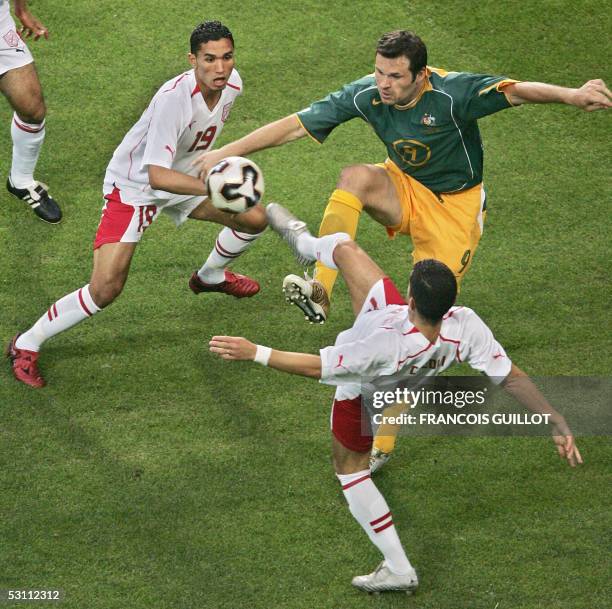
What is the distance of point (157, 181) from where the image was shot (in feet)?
19.9

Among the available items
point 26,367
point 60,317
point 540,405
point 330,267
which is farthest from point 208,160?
point 540,405

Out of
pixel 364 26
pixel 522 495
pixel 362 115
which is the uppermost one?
pixel 362 115

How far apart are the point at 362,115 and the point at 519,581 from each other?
8.30 feet

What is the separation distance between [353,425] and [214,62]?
2.17 metres

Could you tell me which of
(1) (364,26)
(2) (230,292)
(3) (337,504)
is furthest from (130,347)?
(1) (364,26)

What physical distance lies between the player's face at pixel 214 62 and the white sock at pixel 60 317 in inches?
52.9

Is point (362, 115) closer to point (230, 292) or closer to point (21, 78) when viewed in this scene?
point (230, 292)

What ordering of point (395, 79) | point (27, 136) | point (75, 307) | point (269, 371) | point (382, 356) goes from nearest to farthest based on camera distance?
point (382, 356), point (395, 79), point (75, 307), point (269, 371), point (27, 136)

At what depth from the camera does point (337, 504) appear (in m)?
5.73

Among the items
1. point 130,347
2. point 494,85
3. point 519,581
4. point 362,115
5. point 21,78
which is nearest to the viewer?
point 519,581

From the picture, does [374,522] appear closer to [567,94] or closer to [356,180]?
[356,180]

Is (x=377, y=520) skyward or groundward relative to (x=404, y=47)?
groundward

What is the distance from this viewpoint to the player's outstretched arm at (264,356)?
4496 mm

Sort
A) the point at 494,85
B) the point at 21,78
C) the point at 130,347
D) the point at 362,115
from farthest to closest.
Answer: the point at 21,78 < the point at 130,347 < the point at 362,115 < the point at 494,85
